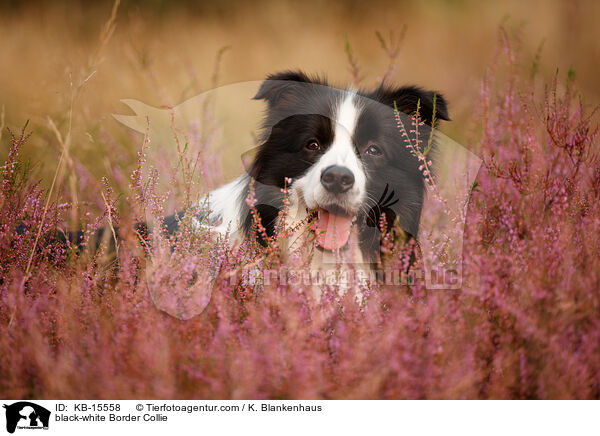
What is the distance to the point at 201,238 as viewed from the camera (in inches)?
100

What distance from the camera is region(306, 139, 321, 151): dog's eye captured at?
269 centimetres

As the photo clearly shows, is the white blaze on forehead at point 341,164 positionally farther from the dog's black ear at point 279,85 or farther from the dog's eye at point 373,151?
the dog's black ear at point 279,85

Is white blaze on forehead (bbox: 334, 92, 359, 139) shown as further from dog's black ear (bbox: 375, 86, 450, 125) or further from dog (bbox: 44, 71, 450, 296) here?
dog's black ear (bbox: 375, 86, 450, 125)

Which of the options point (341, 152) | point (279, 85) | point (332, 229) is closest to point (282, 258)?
point (332, 229)

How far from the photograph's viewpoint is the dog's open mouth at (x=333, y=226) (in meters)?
2.61

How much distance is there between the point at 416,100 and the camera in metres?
2.78

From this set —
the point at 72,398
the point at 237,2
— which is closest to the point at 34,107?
the point at 237,2

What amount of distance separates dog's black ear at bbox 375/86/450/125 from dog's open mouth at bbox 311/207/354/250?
68cm

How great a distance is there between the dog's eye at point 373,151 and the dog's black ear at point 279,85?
0.53m

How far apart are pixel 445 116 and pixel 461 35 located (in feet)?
2.60

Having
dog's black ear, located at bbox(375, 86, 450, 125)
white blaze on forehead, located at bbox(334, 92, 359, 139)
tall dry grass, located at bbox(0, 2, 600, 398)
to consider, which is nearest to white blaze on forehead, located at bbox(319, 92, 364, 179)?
white blaze on forehead, located at bbox(334, 92, 359, 139)
